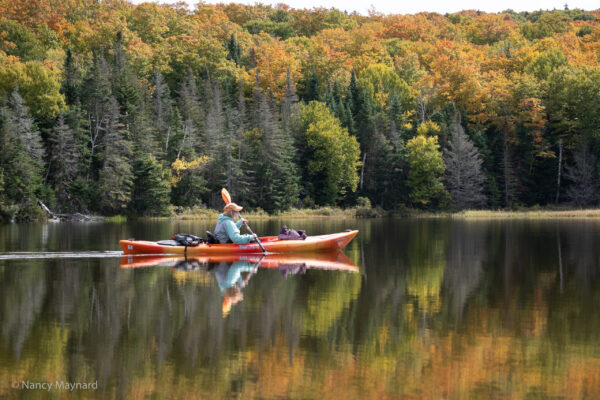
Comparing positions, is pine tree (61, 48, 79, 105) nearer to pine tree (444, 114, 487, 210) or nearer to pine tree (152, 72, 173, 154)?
pine tree (152, 72, 173, 154)

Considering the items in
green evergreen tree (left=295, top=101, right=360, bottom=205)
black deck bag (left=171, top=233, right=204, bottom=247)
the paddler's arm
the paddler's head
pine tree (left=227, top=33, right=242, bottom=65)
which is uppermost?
pine tree (left=227, top=33, right=242, bottom=65)

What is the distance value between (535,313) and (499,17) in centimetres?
12430

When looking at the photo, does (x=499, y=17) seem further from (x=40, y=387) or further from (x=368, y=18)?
(x=40, y=387)

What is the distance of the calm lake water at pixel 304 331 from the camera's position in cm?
957

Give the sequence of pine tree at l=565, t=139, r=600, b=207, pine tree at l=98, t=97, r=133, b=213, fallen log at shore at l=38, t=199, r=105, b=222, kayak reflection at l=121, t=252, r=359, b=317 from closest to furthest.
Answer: kayak reflection at l=121, t=252, r=359, b=317 < fallen log at shore at l=38, t=199, r=105, b=222 < pine tree at l=98, t=97, r=133, b=213 < pine tree at l=565, t=139, r=600, b=207

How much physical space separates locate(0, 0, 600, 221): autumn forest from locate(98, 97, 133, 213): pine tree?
13 cm

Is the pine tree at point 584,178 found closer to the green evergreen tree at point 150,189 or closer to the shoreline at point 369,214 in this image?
the shoreline at point 369,214

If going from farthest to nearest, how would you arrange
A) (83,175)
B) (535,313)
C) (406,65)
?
(406,65) → (83,175) → (535,313)

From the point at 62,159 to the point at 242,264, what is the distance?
47.4 metres

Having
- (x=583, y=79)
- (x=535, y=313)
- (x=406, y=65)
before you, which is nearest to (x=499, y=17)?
(x=406, y=65)

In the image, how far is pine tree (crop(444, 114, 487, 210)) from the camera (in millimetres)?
73875

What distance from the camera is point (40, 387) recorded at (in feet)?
31.3

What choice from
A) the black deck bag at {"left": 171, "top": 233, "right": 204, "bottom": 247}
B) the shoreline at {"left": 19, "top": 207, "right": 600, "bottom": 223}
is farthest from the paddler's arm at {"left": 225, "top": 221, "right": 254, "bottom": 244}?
the shoreline at {"left": 19, "top": 207, "right": 600, "bottom": 223}

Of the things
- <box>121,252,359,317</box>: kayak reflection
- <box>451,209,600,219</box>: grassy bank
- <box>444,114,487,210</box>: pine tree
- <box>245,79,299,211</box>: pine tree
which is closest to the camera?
<box>121,252,359,317</box>: kayak reflection
